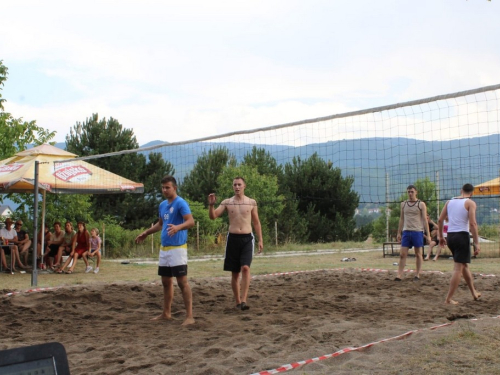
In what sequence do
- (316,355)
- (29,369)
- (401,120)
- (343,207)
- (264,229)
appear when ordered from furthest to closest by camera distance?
(343,207) < (264,229) < (401,120) < (316,355) < (29,369)

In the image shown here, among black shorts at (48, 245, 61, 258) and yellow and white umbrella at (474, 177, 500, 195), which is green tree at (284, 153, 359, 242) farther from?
black shorts at (48, 245, 61, 258)

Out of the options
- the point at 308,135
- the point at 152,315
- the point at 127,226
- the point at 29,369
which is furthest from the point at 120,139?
the point at 29,369

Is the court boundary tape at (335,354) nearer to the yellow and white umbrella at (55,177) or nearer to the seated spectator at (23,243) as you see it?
the yellow and white umbrella at (55,177)

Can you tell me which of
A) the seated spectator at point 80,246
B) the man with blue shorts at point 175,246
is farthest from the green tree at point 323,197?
the man with blue shorts at point 175,246

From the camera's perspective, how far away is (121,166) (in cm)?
3158

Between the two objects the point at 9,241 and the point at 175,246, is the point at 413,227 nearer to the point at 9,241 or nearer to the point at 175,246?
the point at 175,246

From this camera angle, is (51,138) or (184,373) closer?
(184,373)

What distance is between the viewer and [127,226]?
3222cm

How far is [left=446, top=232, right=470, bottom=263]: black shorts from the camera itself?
706 cm

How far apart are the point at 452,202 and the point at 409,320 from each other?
1.94 meters

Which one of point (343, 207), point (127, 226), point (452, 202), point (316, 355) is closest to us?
point (316, 355)

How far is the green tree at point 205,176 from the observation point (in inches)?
1463

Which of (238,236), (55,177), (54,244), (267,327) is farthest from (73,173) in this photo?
(267,327)

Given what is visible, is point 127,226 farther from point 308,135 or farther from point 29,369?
point 29,369
